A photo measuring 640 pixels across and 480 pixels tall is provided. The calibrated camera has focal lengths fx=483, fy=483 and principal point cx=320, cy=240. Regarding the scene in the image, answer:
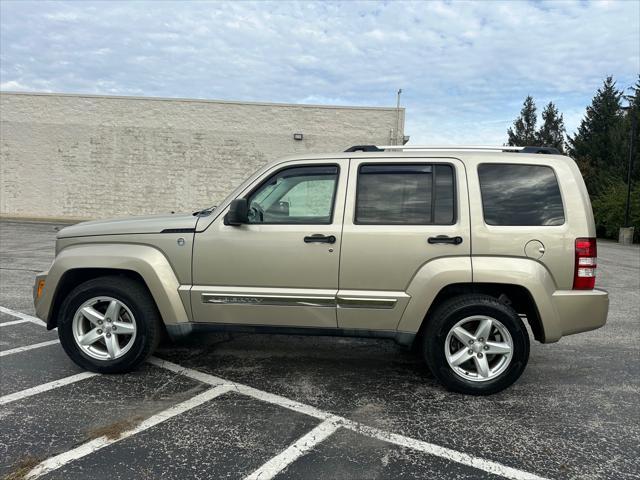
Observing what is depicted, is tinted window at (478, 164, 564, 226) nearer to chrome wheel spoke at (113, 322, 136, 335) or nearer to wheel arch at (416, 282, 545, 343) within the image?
wheel arch at (416, 282, 545, 343)

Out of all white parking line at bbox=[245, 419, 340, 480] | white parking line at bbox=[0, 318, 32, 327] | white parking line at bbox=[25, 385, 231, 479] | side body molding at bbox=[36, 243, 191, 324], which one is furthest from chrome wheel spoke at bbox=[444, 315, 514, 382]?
white parking line at bbox=[0, 318, 32, 327]

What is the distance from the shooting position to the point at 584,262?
372 centimetres

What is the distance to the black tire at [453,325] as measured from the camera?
12.4 feet

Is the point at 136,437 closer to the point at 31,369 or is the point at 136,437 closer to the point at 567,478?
the point at 31,369

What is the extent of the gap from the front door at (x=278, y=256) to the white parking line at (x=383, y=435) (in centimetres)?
52

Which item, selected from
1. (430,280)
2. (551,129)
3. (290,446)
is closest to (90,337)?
(290,446)

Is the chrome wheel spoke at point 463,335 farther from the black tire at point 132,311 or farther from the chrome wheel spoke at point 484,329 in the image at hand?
the black tire at point 132,311

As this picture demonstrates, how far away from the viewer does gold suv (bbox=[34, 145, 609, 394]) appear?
3.76 m

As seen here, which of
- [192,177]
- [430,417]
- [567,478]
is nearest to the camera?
[567,478]

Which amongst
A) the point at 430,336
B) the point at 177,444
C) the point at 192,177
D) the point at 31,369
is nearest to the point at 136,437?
the point at 177,444

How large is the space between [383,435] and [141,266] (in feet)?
7.66

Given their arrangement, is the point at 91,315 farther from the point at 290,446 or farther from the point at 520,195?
the point at 520,195

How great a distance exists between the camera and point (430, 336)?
3.84 metres

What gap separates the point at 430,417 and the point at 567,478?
3.18ft
